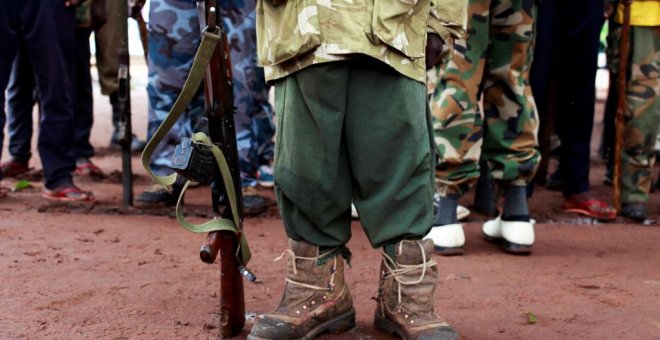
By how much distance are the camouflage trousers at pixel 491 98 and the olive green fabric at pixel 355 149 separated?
1.16m

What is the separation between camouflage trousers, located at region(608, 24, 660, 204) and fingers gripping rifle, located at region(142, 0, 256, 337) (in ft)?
9.59

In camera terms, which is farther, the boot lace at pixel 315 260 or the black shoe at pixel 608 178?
the black shoe at pixel 608 178

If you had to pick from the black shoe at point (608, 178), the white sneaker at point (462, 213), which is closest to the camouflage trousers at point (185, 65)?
the white sneaker at point (462, 213)

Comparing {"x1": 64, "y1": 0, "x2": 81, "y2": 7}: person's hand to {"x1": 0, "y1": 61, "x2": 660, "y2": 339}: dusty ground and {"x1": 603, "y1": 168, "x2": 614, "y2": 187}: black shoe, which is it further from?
{"x1": 603, "y1": 168, "x2": 614, "y2": 187}: black shoe

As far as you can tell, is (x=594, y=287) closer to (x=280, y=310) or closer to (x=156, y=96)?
(x=280, y=310)

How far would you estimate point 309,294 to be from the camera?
9.46ft

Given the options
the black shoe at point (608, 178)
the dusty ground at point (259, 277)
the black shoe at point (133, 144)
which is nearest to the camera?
the dusty ground at point (259, 277)

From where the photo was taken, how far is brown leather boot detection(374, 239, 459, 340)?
2830 millimetres

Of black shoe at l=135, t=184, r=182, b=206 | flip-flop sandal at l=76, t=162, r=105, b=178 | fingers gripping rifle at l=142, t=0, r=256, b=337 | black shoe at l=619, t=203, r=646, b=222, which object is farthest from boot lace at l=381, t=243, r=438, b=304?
flip-flop sandal at l=76, t=162, r=105, b=178

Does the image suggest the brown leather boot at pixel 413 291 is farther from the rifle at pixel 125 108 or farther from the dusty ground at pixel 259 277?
the rifle at pixel 125 108

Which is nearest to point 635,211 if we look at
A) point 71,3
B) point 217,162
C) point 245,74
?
point 245,74

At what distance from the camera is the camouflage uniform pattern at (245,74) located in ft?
15.7

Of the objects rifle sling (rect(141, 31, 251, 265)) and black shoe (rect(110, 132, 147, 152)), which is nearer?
rifle sling (rect(141, 31, 251, 265))

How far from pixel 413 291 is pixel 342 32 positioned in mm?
846
